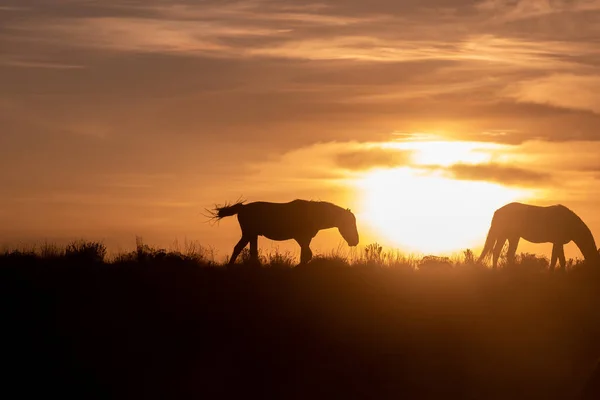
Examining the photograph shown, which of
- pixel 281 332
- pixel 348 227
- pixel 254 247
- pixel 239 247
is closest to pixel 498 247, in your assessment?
pixel 348 227

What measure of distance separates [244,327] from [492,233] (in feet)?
40.3

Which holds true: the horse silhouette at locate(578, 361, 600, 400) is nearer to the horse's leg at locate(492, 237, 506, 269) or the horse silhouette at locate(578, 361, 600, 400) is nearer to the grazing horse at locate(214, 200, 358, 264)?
the grazing horse at locate(214, 200, 358, 264)

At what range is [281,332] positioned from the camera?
3047cm

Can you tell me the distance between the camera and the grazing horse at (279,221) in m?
Answer: 34.4

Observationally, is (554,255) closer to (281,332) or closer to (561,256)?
(561,256)

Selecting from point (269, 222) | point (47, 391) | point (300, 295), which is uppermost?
point (269, 222)

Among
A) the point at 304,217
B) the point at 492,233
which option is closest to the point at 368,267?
the point at 304,217

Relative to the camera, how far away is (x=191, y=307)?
31.0m

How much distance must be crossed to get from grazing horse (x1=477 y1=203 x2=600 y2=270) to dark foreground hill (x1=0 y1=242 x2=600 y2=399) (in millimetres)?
5952

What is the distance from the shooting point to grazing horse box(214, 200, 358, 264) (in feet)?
113

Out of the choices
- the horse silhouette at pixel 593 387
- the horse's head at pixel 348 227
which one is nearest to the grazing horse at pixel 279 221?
the horse's head at pixel 348 227

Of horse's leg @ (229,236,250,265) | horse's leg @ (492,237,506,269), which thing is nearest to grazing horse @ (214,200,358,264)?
horse's leg @ (229,236,250,265)

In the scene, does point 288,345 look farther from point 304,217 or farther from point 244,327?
point 304,217

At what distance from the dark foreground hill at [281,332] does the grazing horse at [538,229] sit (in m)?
5.95
